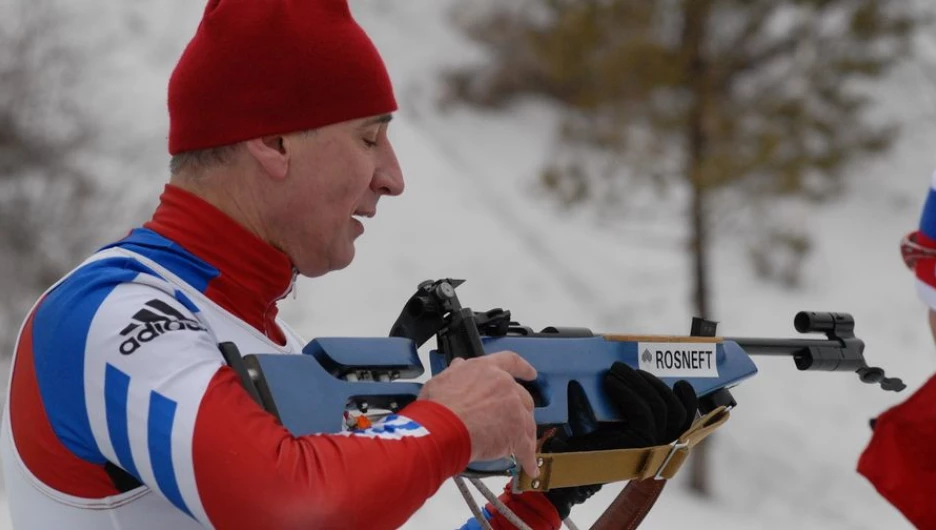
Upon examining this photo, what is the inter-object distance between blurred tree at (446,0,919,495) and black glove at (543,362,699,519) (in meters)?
8.27

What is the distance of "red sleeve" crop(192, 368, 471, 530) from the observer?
5.49 feet

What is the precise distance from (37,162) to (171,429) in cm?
949

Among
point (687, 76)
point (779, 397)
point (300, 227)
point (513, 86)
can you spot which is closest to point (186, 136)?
point (300, 227)

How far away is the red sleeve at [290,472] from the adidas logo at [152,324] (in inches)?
4.3

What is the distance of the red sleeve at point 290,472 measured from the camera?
1.67 meters

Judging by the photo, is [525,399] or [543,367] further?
[543,367]

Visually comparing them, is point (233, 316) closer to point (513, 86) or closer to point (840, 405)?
point (840, 405)

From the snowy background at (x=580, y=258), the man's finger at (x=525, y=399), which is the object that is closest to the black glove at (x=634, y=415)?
the man's finger at (x=525, y=399)

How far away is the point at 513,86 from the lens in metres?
17.8

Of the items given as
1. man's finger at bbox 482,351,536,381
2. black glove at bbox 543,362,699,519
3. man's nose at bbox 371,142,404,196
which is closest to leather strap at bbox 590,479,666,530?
black glove at bbox 543,362,699,519

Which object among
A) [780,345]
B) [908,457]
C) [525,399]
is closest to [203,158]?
[525,399]

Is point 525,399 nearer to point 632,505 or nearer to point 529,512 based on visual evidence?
point 529,512

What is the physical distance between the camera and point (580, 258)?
49.8ft

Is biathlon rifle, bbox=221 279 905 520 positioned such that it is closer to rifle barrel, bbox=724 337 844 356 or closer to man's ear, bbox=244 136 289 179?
rifle barrel, bbox=724 337 844 356
